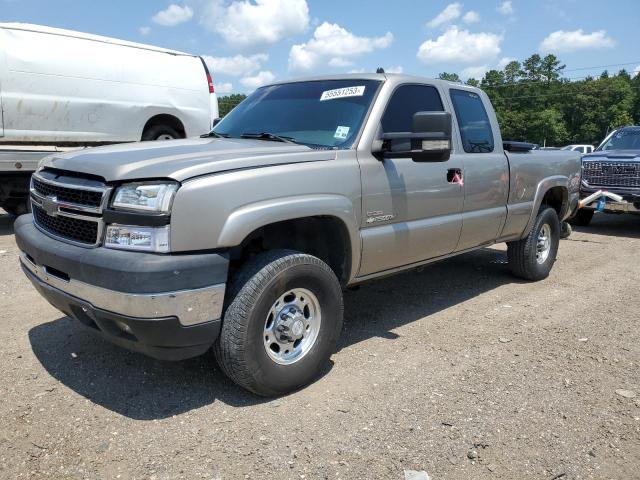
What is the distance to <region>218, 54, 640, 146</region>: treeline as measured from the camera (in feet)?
258

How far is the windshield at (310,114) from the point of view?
148 inches

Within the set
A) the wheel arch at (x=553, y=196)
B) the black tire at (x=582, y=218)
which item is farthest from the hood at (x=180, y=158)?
the black tire at (x=582, y=218)

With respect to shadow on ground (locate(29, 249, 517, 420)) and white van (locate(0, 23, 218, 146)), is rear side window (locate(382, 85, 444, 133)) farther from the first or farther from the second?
white van (locate(0, 23, 218, 146))

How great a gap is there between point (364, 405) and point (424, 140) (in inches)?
68.0

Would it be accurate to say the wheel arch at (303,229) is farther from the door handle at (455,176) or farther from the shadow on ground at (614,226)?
the shadow on ground at (614,226)

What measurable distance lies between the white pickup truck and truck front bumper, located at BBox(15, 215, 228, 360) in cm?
520

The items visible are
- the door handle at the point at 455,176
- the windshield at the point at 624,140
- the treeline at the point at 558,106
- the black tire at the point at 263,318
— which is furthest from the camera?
the treeline at the point at 558,106

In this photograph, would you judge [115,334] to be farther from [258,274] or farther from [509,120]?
[509,120]

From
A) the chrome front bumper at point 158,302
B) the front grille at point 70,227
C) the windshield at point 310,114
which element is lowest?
the chrome front bumper at point 158,302

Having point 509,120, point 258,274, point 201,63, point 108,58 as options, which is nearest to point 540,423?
point 258,274

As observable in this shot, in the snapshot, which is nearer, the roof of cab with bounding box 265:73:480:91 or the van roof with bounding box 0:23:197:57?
the roof of cab with bounding box 265:73:480:91

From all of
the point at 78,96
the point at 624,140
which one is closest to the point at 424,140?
the point at 78,96

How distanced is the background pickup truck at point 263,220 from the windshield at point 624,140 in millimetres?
7191

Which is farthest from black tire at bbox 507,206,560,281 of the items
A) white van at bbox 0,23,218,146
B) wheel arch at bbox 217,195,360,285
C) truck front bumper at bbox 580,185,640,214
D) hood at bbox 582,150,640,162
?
white van at bbox 0,23,218,146
